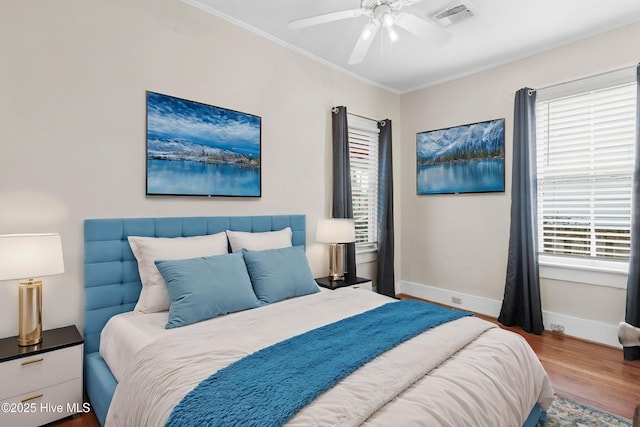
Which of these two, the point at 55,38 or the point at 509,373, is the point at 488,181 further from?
the point at 55,38

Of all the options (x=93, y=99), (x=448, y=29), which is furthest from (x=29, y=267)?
(x=448, y=29)

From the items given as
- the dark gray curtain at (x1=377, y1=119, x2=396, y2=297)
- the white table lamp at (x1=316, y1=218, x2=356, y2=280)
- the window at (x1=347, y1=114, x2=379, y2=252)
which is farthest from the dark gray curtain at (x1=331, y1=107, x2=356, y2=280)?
the dark gray curtain at (x1=377, y1=119, x2=396, y2=297)

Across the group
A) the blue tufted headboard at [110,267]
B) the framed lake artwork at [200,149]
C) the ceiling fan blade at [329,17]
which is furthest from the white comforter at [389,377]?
the ceiling fan blade at [329,17]

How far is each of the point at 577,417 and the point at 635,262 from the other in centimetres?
153

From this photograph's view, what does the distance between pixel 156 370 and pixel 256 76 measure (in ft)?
8.47

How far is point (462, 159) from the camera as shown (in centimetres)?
407

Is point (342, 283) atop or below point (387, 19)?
below

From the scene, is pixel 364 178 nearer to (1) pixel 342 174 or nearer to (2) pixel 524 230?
(1) pixel 342 174

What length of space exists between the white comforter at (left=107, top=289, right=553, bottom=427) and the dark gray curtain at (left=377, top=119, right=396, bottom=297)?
7.26 ft

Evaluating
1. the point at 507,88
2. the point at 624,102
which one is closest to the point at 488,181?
the point at 507,88

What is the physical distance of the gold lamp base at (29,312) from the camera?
1897 mm

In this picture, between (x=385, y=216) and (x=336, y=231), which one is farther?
(x=385, y=216)

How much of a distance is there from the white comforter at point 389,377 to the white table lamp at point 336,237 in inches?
57.5

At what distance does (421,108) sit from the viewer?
4504 mm
